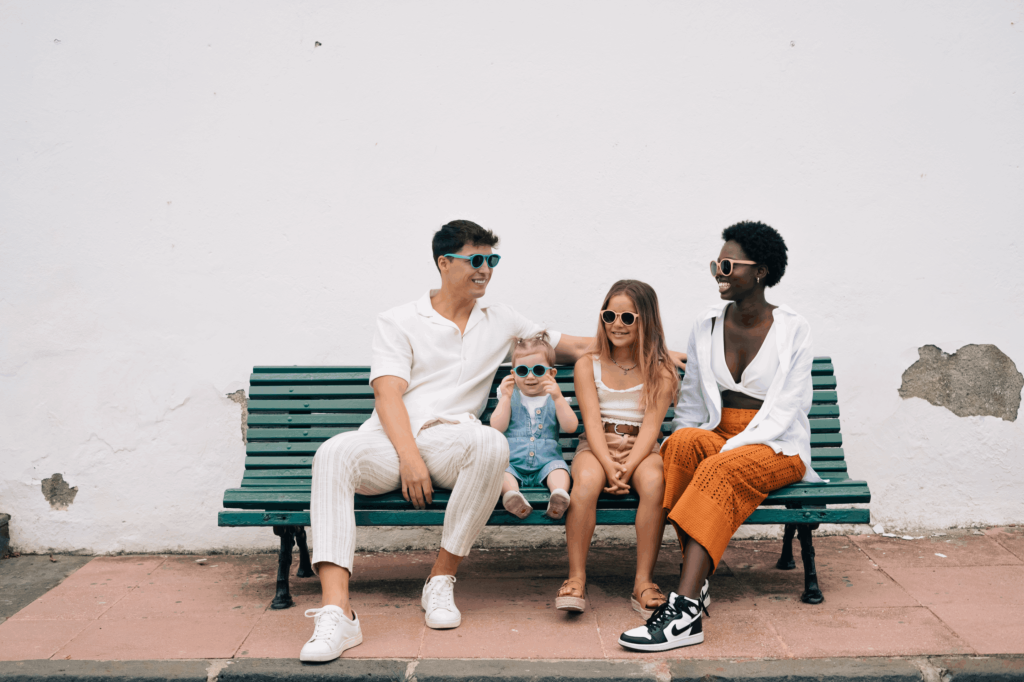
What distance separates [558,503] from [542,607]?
49 cm

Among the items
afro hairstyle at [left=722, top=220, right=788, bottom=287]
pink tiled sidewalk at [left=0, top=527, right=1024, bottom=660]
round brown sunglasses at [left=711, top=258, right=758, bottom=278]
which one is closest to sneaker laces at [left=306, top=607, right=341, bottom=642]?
pink tiled sidewalk at [left=0, top=527, right=1024, bottom=660]

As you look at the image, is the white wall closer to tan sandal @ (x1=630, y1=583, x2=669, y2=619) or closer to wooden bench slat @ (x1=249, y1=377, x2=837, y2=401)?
wooden bench slat @ (x1=249, y1=377, x2=837, y2=401)

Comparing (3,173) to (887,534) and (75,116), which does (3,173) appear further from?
(887,534)

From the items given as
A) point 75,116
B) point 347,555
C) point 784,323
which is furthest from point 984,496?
point 75,116

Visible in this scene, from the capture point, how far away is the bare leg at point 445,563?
316cm

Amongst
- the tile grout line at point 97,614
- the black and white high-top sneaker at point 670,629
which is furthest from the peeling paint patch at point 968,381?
the tile grout line at point 97,614

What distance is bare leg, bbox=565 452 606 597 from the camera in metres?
3.15

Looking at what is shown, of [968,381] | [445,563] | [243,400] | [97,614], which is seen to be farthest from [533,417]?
[968,381]

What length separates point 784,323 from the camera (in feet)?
11.1

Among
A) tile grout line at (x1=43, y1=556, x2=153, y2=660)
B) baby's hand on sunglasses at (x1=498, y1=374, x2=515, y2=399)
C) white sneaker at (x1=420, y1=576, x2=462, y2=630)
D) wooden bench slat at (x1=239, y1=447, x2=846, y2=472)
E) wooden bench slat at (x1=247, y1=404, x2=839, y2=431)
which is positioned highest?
baby's hand on sunglasses at (x1=498, y1=374, x2=515, y2=399)

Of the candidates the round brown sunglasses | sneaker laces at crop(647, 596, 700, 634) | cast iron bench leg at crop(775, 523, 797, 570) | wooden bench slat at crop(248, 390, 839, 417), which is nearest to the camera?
sneaker laces at crop(647, 596, 700, 634)

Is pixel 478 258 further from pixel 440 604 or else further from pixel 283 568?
pixel 283 568

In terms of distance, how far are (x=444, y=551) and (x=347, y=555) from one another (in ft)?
1.25

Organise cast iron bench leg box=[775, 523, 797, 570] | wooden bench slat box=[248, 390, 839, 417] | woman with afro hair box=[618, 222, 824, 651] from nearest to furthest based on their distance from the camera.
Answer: woman with afro hair box=[618, 222, 824, 651], cast iron bench leg box=[775, 523, 797, 570], wooden bench slat box=[248, 390, 839, 417]
